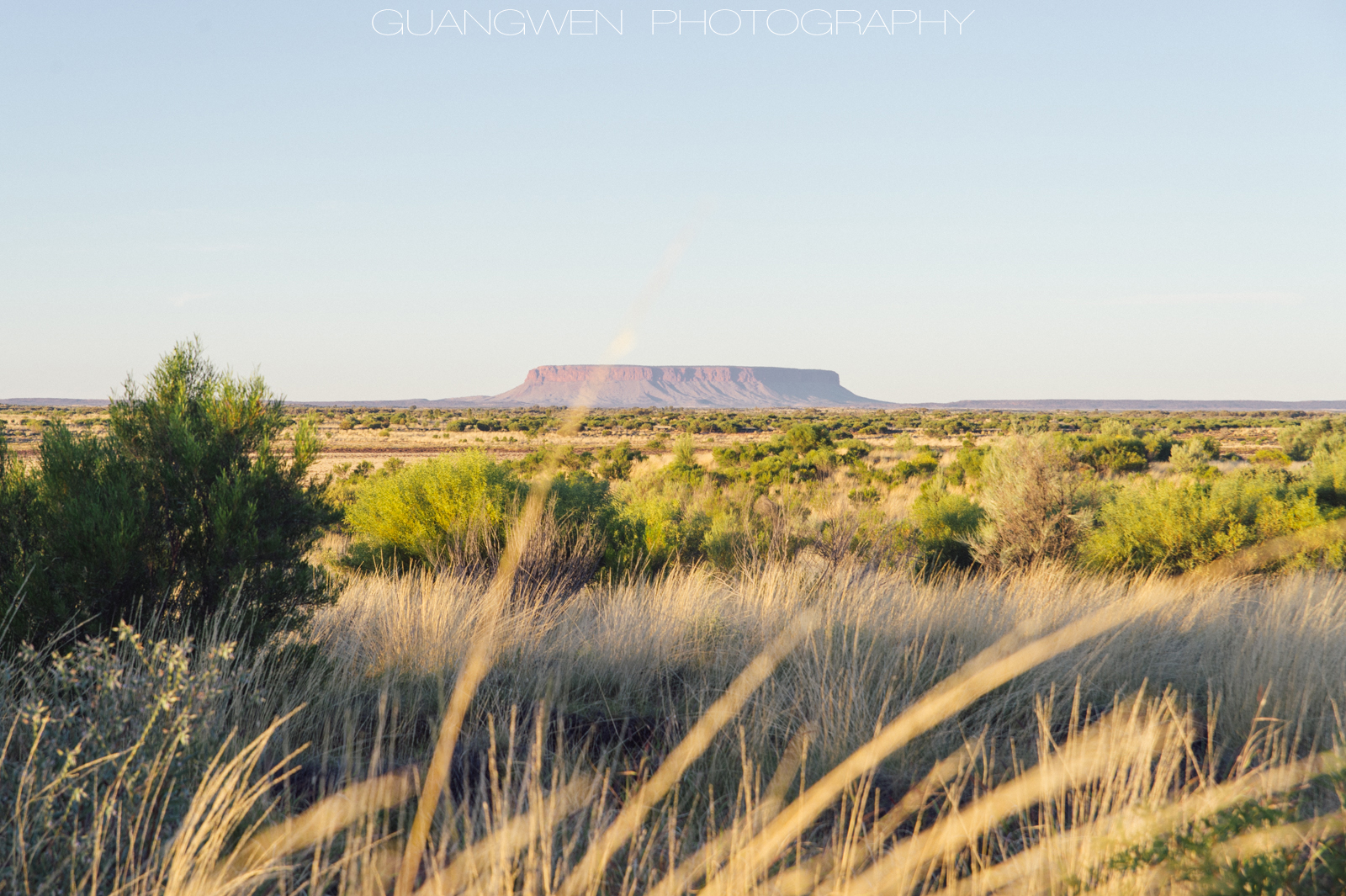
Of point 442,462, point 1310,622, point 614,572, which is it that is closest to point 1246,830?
point 1310,622

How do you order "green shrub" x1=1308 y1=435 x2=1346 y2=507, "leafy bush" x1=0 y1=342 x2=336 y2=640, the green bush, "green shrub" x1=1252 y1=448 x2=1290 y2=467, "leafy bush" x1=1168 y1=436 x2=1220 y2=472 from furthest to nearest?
"green shrub" x1=1252 y1=448 x2=1290 y2=467 < "leafy bush" x1=1168 y1=436 x2=1220 y2=472 < "green shrub" x1=1308 y1=435 x2=1346 y2=507 < the green bush < "leafy bush" x1=0 y1=342 x2=336 y2=640

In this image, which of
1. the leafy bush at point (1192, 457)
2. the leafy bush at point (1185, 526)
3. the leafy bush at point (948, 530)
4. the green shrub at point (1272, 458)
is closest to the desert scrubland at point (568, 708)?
the leafy bush at point (1185, 526)

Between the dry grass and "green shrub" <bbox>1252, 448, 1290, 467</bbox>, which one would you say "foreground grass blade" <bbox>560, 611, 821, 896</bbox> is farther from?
"green shrub" <bbox>1252, 448, 1290, 467</bbox>

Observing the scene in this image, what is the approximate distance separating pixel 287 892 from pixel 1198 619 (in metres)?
6.33

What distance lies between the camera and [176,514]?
4.56m

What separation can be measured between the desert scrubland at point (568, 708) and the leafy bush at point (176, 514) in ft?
0.06

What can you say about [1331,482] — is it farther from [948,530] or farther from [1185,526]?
[948,530]

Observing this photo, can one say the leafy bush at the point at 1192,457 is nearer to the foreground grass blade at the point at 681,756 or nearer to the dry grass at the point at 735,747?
the dry grass at the point at 735,747

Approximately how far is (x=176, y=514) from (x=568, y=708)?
2.51 meters

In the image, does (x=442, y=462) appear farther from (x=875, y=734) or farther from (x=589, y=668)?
(x=875, y=734)

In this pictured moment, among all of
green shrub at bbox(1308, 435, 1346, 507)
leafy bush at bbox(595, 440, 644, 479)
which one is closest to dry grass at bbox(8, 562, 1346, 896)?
green shrub at bbox(1308, 435, 1346, 507)

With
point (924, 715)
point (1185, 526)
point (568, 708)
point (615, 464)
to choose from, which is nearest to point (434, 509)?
point (568, 708)

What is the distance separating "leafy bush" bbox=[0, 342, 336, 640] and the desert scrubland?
2 cm

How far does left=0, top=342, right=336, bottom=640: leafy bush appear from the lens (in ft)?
13.4
